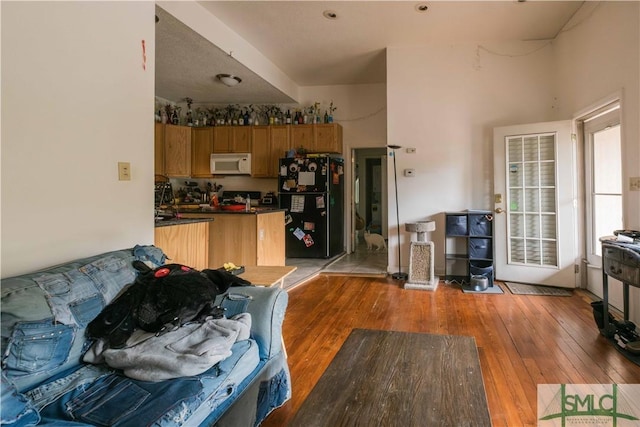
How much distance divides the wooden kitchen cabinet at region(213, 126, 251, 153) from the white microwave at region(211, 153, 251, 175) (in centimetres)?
10

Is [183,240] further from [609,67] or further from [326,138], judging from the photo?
[609,67]

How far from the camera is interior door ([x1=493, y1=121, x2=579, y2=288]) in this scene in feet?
13.1

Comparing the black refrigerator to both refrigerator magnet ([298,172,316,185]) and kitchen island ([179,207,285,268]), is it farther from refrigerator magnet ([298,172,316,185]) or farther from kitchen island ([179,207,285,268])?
kitchen island ([179,207,285,268])

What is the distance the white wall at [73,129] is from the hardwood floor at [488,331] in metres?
1.40

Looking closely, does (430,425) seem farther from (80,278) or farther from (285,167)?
(285,167)

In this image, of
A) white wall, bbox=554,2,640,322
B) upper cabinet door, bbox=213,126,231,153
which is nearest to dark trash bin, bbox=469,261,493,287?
white wall, bbox=554,2,640,322

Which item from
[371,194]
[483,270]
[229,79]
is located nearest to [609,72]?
[483,270]

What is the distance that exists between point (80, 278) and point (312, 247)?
4420 mm

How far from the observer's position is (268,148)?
6.13m

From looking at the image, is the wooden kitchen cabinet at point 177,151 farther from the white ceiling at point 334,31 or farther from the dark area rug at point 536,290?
the dark area rug at point 536,290

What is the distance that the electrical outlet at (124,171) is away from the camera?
2.21 metres

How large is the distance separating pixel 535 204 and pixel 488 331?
211cm

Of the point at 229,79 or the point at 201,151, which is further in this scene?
the point at 201,151

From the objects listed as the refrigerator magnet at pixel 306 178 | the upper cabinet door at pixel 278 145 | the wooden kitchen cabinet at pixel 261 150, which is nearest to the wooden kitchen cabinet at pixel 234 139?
the wooden kitchen cabinet at pixel 261 150
